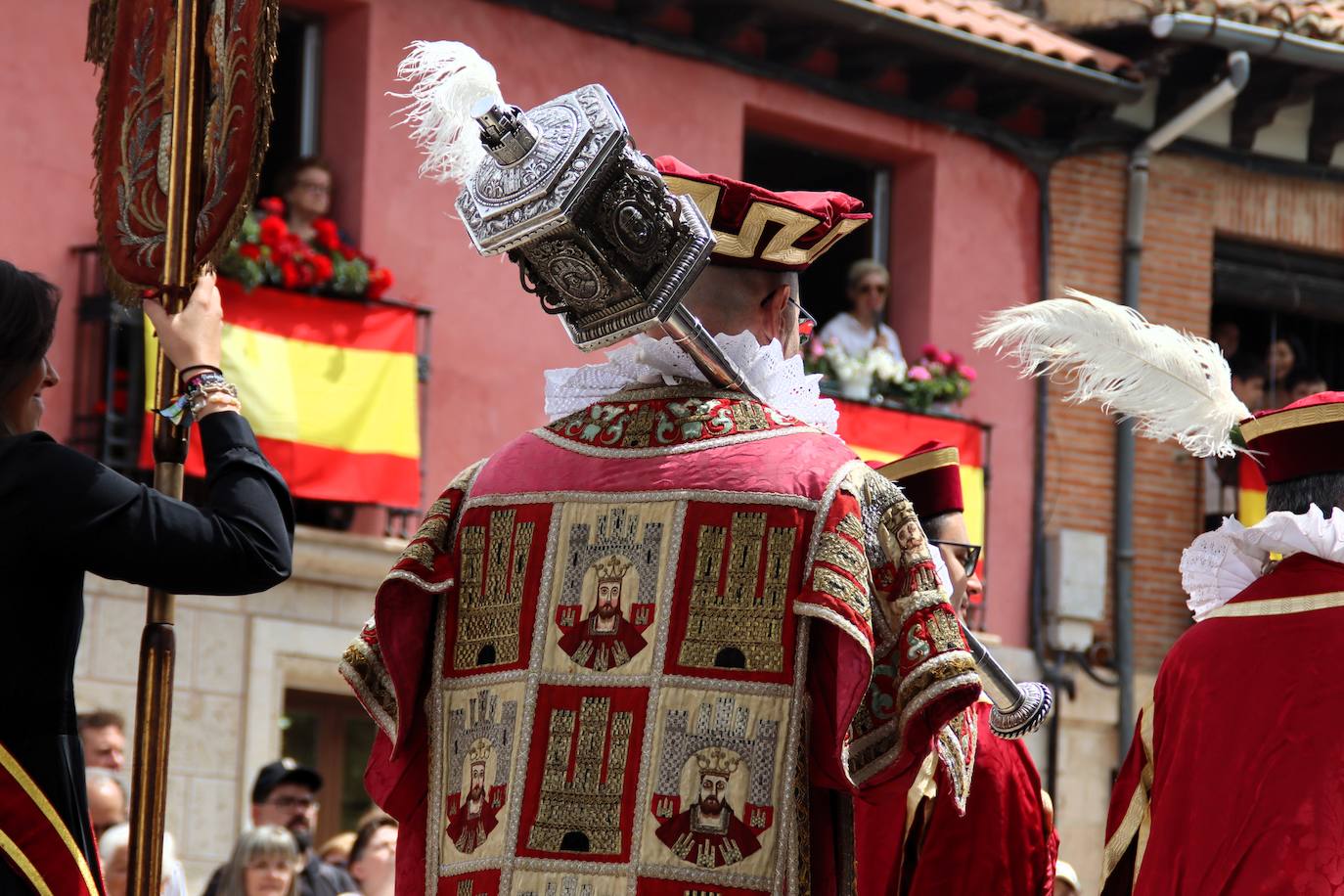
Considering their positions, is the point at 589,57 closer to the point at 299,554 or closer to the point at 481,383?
the point at 481,383

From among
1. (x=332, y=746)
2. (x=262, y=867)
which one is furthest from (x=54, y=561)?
(x=332, y=746)

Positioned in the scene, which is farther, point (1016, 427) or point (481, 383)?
point (1016, 427)

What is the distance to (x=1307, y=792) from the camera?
5590 millimetres

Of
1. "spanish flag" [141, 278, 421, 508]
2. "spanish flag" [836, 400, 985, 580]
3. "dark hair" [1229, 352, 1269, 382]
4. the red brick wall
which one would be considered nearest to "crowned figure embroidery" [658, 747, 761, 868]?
"spanish flag" [141, 278, 421, 508]

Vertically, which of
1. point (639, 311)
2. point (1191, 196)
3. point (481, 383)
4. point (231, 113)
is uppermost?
point (1191, 196)

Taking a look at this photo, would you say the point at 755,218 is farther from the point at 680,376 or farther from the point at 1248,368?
the point at 1248,368

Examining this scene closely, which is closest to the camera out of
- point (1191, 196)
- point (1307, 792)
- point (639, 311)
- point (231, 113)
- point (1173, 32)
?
point (639, 311)

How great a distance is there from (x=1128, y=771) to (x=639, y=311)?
2271 millimetres

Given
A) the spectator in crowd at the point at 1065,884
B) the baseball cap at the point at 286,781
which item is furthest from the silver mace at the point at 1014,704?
the baseball cap at the point at 286,781

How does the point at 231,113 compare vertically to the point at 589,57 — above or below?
below

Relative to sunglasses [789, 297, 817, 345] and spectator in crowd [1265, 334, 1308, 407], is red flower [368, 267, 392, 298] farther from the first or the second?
sunglasses [789, 297, 817, 345]

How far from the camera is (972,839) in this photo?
6.03 metres

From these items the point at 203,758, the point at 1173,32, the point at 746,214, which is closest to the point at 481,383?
the point at 203,758

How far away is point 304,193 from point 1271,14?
22.5 ft
